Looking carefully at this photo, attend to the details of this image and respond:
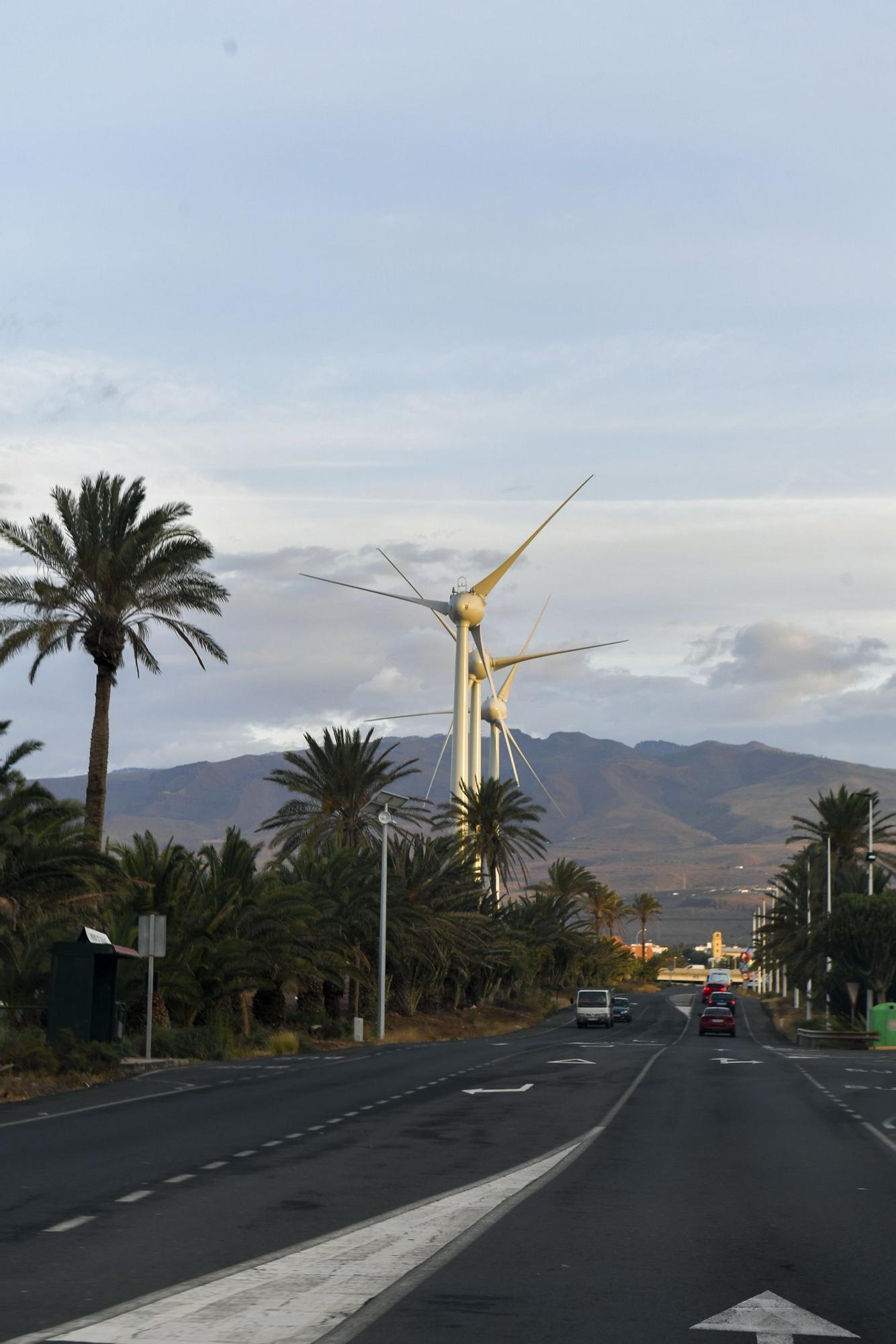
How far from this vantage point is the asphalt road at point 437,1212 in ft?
29.2

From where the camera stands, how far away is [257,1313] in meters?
8.63

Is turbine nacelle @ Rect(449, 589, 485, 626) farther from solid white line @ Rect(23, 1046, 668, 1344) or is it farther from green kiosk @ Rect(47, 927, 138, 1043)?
solid white line @ Rect(23, 1046, 668, 1344)

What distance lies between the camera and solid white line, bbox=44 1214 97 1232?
11.6 meters

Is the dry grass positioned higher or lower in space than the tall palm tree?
lower

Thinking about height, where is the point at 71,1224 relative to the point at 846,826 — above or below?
below

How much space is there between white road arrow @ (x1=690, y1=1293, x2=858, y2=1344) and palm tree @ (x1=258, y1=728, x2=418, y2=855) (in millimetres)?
59487

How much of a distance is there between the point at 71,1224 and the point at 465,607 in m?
82.6

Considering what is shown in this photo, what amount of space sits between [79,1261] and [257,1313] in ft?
7.24

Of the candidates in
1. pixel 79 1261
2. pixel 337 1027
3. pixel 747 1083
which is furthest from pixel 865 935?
pixel 79 1261

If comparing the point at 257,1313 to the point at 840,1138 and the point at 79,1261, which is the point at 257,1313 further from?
the point at 840,1138

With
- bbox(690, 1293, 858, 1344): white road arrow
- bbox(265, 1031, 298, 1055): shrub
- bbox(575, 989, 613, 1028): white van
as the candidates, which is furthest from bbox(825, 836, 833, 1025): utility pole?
bbox(690, 1293, 858, 1344): white road arrow

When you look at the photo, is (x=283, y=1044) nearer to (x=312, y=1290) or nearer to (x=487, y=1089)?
(x=487, y=1089)

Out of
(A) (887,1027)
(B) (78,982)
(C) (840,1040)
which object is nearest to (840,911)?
(C) (840,1040)

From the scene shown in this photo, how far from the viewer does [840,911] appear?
82.6m
